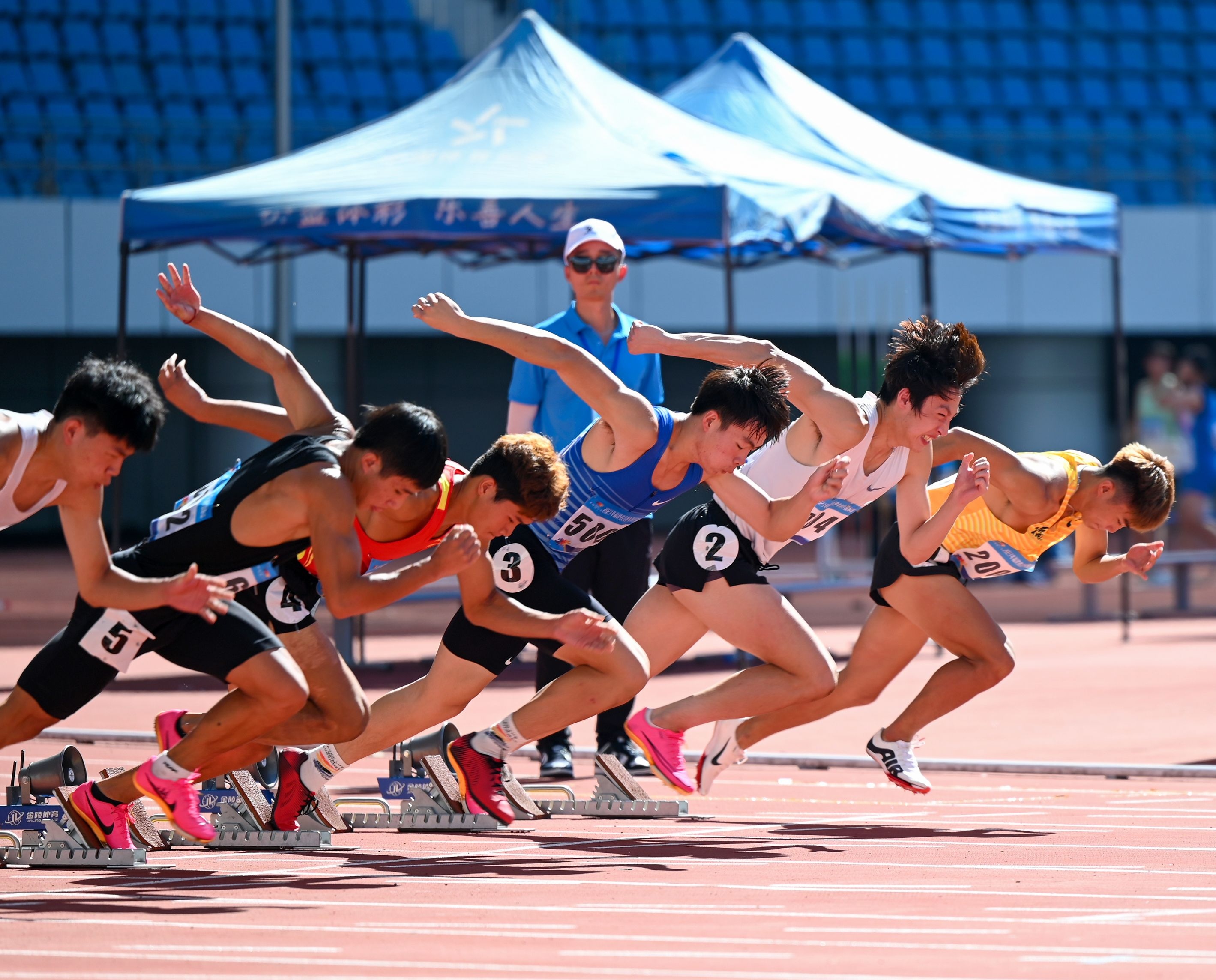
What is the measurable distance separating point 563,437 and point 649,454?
62.9 inches

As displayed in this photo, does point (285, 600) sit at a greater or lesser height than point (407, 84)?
lesser

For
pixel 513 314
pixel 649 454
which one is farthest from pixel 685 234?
pixel 513 314

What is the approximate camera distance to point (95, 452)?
4.77 meters

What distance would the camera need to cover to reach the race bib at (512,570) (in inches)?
233

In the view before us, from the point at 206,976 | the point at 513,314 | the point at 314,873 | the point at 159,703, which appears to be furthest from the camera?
the point at 513,314

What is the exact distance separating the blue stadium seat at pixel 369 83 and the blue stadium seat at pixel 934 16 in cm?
853

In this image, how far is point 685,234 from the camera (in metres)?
10.2

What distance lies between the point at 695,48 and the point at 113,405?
78.6 ft

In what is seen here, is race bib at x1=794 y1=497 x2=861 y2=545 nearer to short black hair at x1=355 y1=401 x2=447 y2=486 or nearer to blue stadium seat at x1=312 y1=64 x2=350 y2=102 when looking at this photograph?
short black hair at x1=355 y1=401 x2=447 y2=486

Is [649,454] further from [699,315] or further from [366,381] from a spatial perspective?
[366,381]

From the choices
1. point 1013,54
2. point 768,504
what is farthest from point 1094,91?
point 768,504

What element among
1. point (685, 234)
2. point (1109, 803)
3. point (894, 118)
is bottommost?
point (1109, 803)

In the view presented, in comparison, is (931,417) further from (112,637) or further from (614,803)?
(112,637)

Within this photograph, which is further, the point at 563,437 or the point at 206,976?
the point at 563,437
